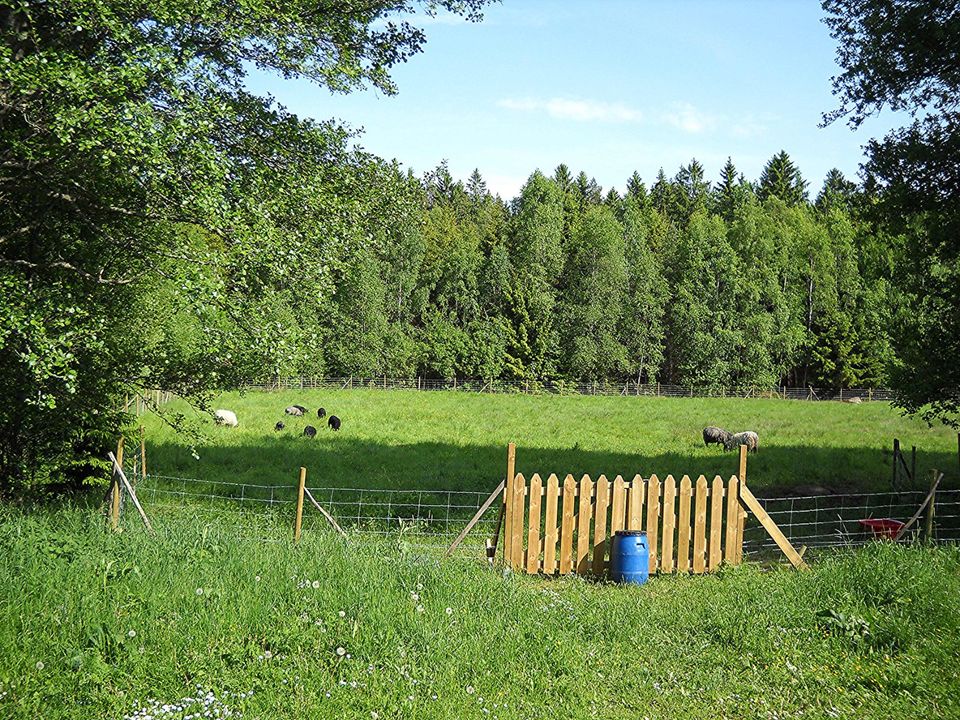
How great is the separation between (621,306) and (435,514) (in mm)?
50881

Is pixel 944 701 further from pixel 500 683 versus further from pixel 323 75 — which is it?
pixel 323 75

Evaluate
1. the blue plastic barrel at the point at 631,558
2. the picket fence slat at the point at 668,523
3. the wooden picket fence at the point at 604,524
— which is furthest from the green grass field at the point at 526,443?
the picket fence slat at the point at 668,523

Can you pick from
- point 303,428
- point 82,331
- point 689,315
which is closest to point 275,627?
point 82,331

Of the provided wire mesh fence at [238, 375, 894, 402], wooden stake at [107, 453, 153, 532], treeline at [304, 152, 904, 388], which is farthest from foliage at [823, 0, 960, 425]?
treeline at [304, 152, 904, 388]

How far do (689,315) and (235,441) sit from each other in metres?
44.4

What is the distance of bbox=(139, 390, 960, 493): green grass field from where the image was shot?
798 inches

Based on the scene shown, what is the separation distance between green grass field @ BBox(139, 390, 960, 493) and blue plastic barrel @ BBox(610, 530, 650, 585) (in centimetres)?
711

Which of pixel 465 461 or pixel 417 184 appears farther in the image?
pixel 465 461

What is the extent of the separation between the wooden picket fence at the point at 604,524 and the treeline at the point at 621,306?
49604mm

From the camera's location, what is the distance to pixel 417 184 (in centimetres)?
1398

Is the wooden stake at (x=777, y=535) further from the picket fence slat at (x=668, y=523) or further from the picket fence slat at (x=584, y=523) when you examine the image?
the picket fence slat at (x=584, y=523)

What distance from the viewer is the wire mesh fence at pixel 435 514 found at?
12789mm

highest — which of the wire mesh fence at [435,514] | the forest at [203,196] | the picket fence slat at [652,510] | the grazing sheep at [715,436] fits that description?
the forest at [203,196]

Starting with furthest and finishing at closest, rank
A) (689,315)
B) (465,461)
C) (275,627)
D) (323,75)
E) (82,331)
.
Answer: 1. (689,315)
2. (465,461)
3. (323,75)
4. (82,331)
5. (275,627)
